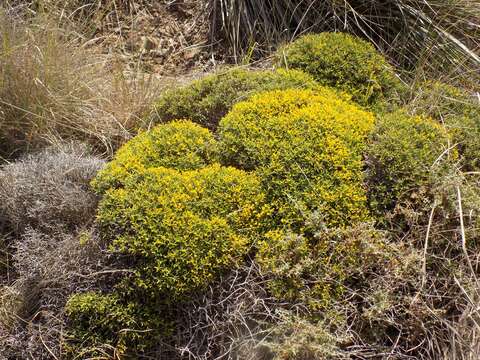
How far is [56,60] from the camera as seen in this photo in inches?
156

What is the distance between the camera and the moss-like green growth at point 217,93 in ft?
12.0

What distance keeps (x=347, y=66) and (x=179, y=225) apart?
1642mm

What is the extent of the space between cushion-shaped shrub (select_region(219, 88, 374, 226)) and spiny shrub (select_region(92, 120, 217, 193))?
0.11 m

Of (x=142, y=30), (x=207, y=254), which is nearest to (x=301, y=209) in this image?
(x=207, y=254)

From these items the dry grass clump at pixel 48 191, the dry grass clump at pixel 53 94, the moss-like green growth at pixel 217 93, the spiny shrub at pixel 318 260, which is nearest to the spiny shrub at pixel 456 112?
the moss-like green growth at pixel 217 93

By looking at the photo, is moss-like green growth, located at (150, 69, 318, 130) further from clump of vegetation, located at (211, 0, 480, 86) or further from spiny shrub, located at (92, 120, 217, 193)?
clump of vegetation, located at (211, 0, 480, 86)

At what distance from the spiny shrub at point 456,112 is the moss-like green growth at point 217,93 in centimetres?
66

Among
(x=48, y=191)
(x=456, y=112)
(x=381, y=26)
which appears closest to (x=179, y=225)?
(x=48, y=191)

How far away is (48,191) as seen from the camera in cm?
332

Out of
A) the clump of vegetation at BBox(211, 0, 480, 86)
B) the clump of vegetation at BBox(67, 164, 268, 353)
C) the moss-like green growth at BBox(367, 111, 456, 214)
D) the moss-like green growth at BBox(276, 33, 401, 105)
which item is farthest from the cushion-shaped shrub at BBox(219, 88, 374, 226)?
the clump of vegetation at BBox(211, 0, 480, 86)

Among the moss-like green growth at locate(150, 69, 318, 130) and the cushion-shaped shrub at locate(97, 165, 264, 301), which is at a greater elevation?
the moss-like green growth at locate(150, 69, 318, 130)

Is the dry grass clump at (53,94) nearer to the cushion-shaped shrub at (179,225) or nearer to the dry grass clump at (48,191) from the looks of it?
the dry grass clump at (48,191)

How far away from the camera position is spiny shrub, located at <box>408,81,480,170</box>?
3.28 m

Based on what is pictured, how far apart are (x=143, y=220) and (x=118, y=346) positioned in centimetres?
57
